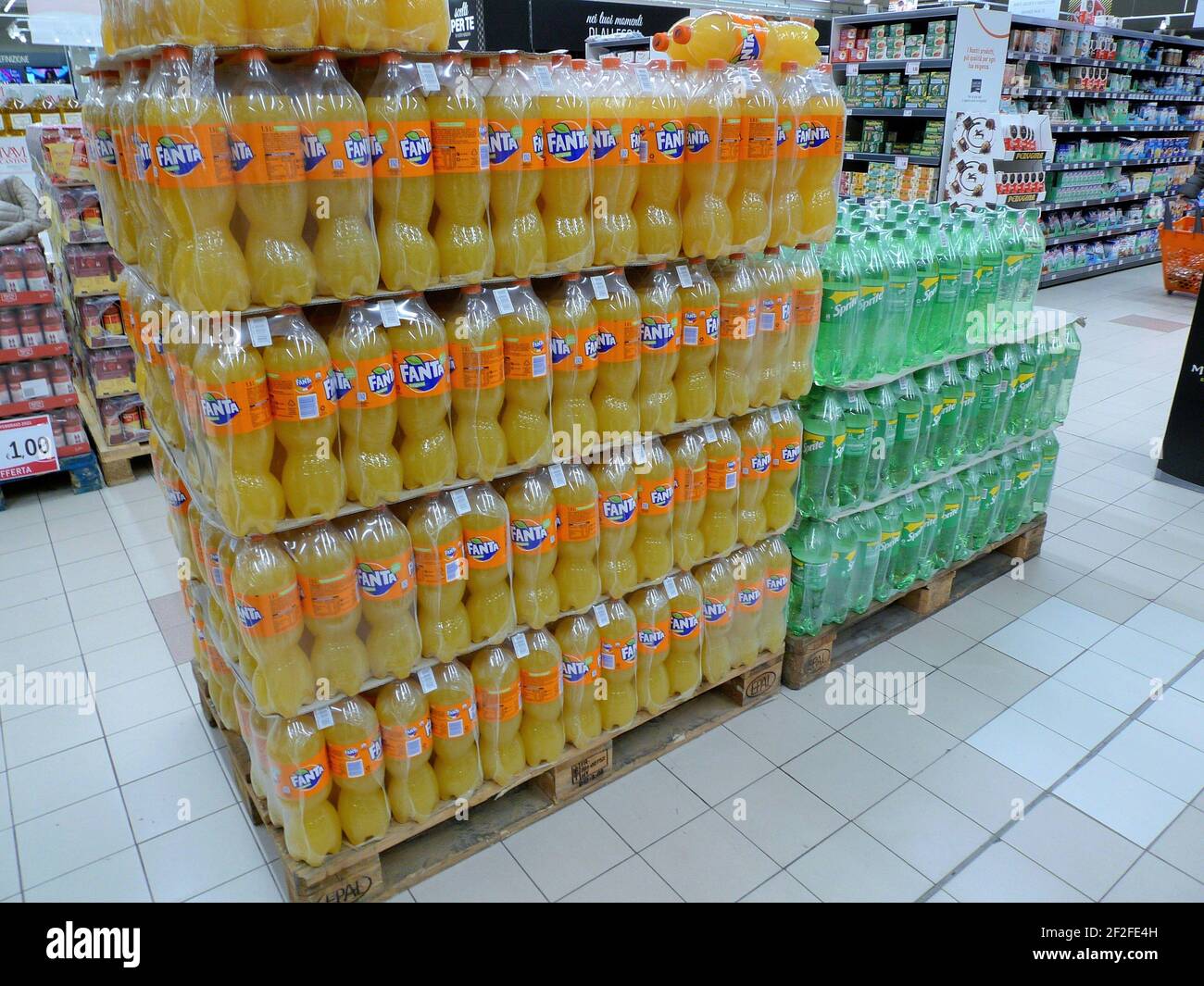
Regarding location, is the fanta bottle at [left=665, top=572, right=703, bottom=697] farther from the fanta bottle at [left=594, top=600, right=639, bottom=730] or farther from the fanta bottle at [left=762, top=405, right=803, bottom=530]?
the fanta bottle at [left=762, top=405, right=803, bottom=530]

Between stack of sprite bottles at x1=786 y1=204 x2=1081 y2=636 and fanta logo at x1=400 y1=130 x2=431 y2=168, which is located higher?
fanta logo at x1=400 y1=130 x2=431 y2=168

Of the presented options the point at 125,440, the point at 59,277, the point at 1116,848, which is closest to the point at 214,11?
the point at 1116,848

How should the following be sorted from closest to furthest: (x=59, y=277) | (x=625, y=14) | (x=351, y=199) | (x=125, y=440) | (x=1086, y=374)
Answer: (x=351, y=199) < (x=125, y=440) < (x=59, y=277) < (x=1086, y=374) < (x=625, y=14)

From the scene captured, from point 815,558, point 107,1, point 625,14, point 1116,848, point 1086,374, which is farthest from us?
point 625,14

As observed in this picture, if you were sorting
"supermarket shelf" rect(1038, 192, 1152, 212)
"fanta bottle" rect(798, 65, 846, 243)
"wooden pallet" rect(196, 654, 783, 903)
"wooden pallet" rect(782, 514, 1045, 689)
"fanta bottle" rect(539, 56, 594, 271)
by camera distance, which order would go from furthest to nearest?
"supermarket shelf" rect(1038, 192, 1152, 212), "wooden pallet" rect(782, 514, 1045, 689), "fanta bottle" rect(798, 65, 846, 243), "wooden pallet" rect(196, 654, 783, 903), "fanta bottle" rect(539, 56, 594, 271)

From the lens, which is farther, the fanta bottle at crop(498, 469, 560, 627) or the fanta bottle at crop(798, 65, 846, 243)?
the fanta bottle at crop(798, 65, 846, 243)

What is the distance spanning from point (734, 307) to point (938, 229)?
1.20 metres

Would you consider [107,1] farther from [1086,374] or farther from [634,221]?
[1086,374]

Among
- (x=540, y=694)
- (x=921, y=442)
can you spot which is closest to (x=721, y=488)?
(x=540, y=694)

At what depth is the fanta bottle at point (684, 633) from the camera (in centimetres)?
278

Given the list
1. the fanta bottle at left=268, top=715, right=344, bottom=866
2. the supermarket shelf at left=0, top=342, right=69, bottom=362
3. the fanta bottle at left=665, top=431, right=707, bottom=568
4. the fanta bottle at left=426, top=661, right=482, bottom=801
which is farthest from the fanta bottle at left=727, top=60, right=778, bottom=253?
the supermarket shelf at left=0, top=342, right=69, bottom=362

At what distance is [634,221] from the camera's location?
231cm

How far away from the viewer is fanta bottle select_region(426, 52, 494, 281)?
189 cm

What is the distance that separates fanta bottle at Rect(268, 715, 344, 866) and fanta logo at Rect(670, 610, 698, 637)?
1.16m
